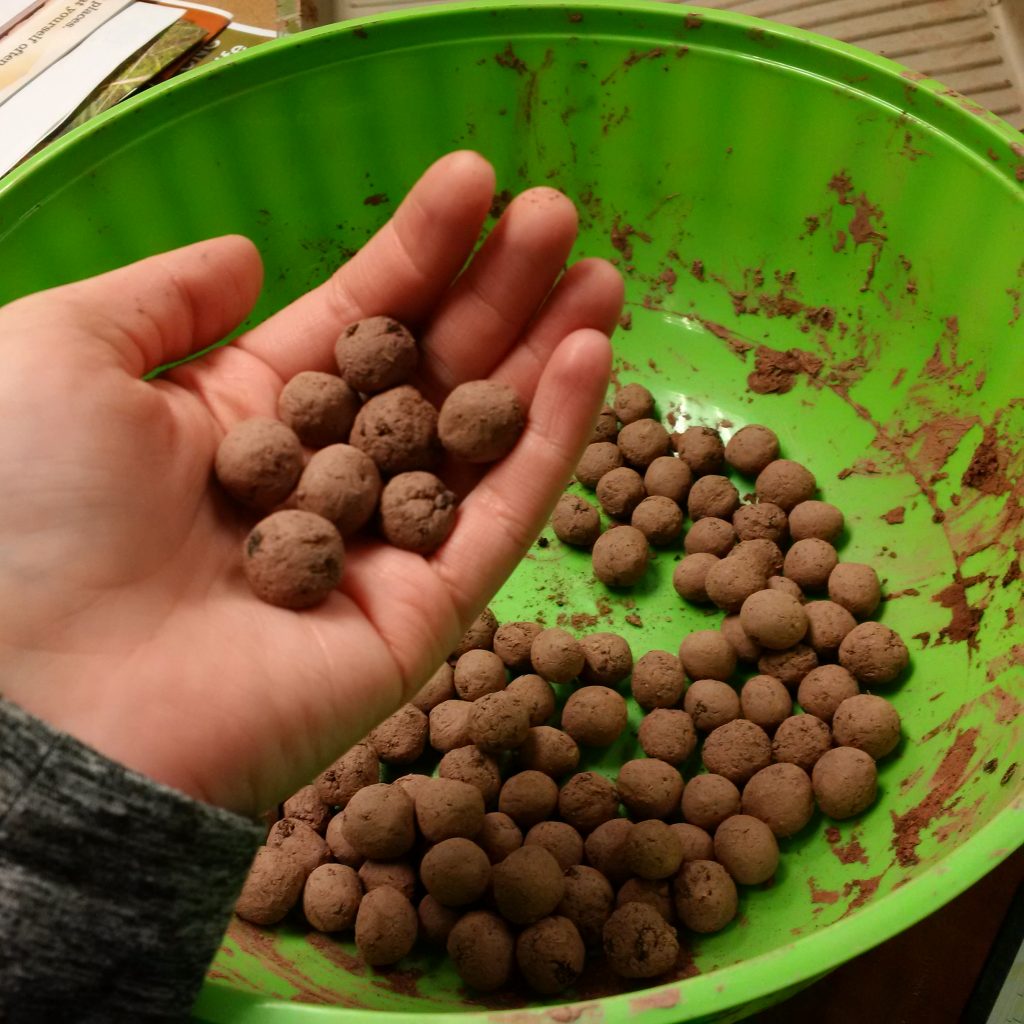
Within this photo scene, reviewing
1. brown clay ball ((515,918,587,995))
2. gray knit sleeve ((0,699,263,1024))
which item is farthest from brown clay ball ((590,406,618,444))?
gray knit sleeve ((0,699,263,1024))

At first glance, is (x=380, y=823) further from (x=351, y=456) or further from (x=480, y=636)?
(x=351, y=456)

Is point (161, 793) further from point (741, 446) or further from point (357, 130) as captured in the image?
point (357, 130)

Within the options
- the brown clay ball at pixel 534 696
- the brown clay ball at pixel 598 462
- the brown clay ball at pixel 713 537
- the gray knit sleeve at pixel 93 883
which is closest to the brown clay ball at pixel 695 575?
the brown clay ball at pixel 713 537

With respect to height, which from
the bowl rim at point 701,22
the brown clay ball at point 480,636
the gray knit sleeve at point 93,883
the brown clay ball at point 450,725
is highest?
the bowl rim at point 701,22

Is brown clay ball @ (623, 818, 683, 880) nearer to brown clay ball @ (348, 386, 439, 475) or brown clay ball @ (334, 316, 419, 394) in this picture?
brown clay ball @ (348, 386, 439, 475)

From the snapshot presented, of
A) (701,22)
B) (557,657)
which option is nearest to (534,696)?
(557,657)

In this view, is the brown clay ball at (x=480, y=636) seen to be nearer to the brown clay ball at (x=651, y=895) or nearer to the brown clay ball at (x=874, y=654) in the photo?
the brown clay ball at (x=651, y=895)
